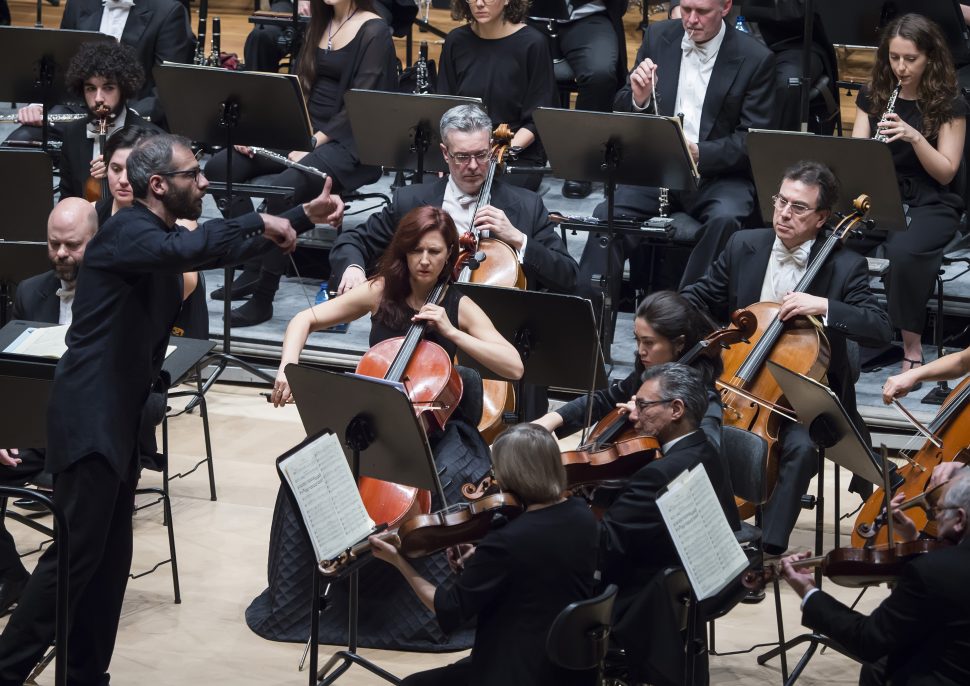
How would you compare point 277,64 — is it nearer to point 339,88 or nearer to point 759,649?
point 339,88

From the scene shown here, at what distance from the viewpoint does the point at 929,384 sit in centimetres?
570

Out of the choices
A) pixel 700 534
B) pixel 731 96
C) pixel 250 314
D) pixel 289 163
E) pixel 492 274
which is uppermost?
pixel 731 96

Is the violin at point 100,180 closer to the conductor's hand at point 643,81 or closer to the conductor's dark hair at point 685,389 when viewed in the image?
the conductor's hand at point 643,81

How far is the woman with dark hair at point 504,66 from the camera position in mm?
5980

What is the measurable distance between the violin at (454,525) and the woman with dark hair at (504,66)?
310 centimetres

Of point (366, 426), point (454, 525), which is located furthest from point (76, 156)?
point (454, 525)

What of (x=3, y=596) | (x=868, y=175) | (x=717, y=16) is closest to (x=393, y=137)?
(x=717, y=16)

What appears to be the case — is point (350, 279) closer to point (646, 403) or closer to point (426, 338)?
point (426, 338)

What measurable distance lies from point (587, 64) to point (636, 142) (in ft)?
5.51

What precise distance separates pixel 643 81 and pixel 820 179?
1.10m

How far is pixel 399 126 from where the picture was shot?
18.0 ft

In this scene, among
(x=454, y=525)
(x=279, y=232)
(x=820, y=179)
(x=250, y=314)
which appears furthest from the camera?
(x=250, y=314)

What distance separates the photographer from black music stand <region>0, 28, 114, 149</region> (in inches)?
236

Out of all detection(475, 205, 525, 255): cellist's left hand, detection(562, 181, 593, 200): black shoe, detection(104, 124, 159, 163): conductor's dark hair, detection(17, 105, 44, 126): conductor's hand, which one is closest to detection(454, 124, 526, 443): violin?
detection(475, 205, 525, 255): cellist's left hand
